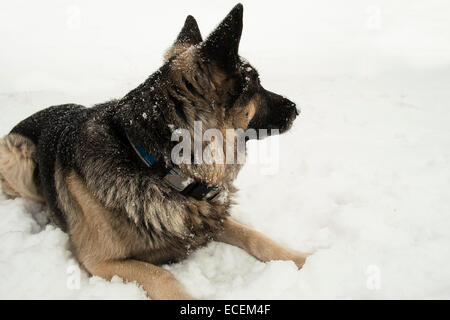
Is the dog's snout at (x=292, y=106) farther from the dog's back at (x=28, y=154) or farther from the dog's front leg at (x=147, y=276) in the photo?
the dog's back at (x=28, y=154)

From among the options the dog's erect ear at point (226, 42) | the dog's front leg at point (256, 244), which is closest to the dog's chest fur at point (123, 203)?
the dog's front leg at point (256, 244)

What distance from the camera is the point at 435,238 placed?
2.60 metres

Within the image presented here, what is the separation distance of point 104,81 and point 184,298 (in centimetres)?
720

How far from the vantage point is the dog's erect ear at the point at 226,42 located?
1807 mm

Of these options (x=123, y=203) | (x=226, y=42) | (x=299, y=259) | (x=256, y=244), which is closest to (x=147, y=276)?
(x=123, y=203)

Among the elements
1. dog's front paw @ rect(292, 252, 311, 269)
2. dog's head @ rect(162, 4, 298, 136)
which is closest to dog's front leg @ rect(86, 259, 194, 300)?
dog's front paw @ rect(292, 252, 311, 269)

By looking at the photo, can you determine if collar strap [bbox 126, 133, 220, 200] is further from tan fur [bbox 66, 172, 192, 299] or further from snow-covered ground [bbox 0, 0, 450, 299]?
snow-covered ground [bbox 0, 0, 450, 299]

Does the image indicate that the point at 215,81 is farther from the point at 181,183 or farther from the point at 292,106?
the point at 292,106

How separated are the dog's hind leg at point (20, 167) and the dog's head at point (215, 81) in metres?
2.15

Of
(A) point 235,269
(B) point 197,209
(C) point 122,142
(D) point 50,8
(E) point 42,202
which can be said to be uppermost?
(D) point 50,8

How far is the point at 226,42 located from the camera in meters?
1.89

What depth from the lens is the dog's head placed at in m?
1.91
